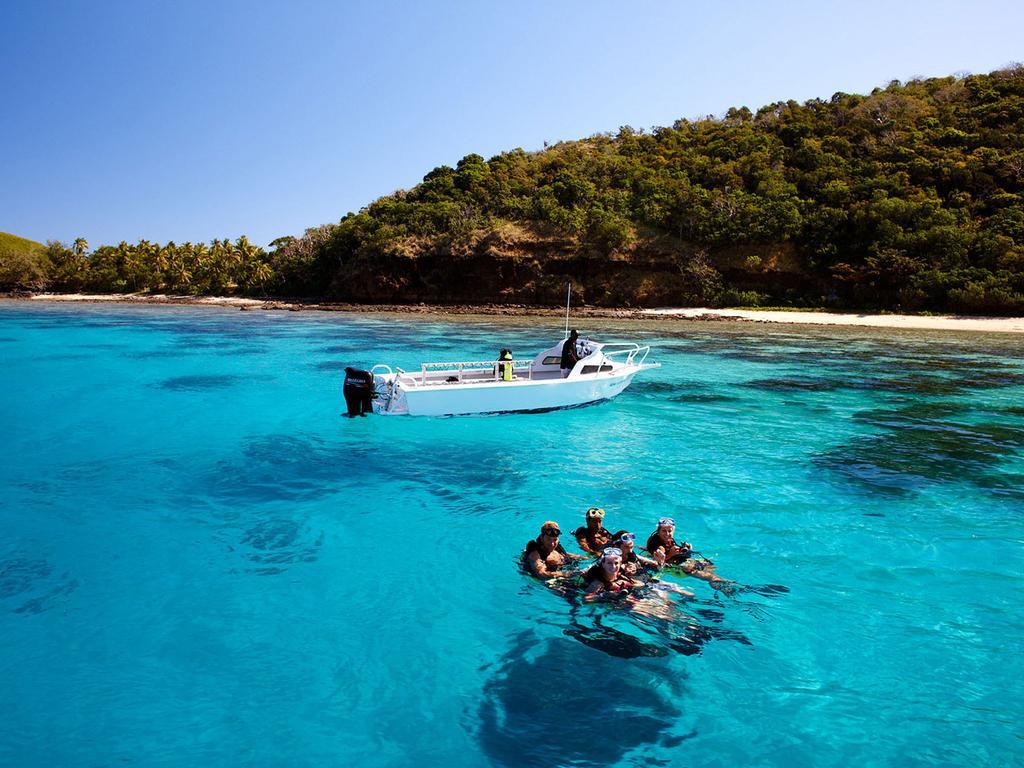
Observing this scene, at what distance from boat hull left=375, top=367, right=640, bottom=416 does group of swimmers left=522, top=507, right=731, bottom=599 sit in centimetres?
835

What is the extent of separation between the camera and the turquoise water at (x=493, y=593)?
583 centimetres

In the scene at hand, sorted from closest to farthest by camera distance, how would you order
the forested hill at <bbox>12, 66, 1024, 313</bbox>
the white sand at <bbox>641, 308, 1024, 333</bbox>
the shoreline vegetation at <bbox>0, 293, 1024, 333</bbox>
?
the white sand at <bbox>641, 308, 1024, 333</bbox>, the shoreline vegetation at <bbox>0, 293, 1024, 333</bbox>, the forested hill at <bbox>12, 66, 1024, 313</bbox>

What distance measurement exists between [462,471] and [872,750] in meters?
8.96

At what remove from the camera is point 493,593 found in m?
8.37

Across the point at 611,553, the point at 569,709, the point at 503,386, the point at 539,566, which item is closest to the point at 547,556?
the point at 539,566

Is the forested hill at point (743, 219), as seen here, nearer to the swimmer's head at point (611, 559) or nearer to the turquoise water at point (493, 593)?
the turquoise water at point (493, 593)

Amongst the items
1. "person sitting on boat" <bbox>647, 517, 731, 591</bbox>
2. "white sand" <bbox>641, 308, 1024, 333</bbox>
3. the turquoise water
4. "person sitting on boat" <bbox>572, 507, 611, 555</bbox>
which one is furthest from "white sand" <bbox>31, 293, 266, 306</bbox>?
"person sitting on boat" <bbox>647, 517, 731, 591</bbox>

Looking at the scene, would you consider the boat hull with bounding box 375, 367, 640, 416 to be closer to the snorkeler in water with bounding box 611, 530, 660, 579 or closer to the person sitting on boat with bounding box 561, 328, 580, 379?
the person sitting on boat with bounding box 561, 328, 580, 379

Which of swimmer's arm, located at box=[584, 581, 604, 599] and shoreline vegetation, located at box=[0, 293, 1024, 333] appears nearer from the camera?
swimmer's arm, located at box=[584, 581, 604, 599]

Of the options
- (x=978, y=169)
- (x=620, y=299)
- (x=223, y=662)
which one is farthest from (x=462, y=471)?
(x=978, y=169)

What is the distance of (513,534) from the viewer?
33.4 feet

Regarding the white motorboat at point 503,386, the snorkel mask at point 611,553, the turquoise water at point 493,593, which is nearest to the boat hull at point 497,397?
the white motorboat at point 503,386

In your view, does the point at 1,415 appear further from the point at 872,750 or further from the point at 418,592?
the point at 872,750

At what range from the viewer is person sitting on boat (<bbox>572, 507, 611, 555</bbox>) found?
331 inches
